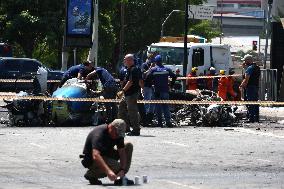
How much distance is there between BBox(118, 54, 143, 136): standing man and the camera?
24516mm

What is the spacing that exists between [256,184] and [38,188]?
10.4ft

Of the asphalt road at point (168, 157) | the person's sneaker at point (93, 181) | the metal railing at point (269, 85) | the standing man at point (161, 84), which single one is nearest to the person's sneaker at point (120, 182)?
the asphalt road at point (168, 157)

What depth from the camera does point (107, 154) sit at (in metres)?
15.9

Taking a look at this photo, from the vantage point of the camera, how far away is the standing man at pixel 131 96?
80.4ft

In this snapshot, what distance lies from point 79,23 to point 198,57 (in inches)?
361

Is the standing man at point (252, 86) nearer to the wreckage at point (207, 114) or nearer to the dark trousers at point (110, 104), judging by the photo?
the wreckage at point (207, 114)

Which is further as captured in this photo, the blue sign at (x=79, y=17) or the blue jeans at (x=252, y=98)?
the blue sign at (x=79, y=17)

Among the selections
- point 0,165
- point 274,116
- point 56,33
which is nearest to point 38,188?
point 0,165

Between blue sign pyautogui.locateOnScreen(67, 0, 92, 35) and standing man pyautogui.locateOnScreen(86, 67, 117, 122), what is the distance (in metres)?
10.2

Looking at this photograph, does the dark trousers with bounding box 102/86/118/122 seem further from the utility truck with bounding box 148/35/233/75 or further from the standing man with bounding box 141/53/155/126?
the utility truck with bounding box 148/35/233/75

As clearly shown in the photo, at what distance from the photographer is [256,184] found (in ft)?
52.6

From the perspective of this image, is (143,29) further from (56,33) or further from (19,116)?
(19,116)

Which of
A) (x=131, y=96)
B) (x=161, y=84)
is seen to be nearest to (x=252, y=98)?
(x=161, y=84)

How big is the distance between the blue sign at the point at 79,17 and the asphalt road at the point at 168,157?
36.7 ft
